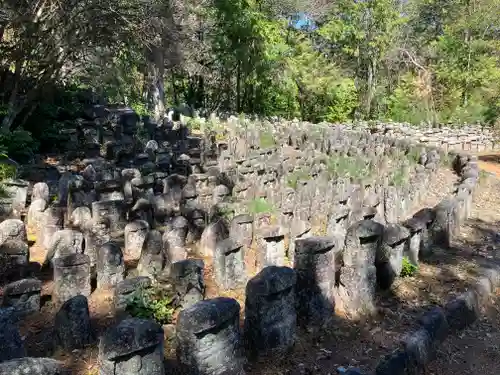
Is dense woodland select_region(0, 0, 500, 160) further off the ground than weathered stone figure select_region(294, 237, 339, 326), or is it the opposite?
dense woodland select_region(0, 0, 500, 160)

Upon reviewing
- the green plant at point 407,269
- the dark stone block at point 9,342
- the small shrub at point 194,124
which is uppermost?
the small shrub at point 194,124

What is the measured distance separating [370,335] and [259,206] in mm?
4077

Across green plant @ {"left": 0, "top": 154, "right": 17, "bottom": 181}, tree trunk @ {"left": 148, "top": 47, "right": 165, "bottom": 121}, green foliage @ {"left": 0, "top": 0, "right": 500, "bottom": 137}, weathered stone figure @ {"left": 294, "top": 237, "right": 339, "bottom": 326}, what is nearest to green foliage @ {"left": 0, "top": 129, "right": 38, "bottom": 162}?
green foliage @ {"left": 0, "top": 0, "right": 500, "bottom": 137}

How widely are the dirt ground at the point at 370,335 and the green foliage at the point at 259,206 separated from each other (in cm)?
225

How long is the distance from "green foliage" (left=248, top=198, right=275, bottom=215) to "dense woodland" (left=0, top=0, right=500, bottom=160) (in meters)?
6.23

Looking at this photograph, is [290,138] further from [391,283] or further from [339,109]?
[339,109]

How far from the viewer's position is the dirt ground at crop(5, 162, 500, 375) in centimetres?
440

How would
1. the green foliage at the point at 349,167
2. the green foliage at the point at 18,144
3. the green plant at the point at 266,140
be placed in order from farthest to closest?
the green plant at the point at 266,140
the green foliage at the point at 349,167
the green foliage at the point at 18,144

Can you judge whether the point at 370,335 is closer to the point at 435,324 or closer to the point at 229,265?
the point at 435,324

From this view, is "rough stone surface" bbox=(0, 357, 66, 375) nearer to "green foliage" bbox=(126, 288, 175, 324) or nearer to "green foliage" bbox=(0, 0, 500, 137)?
"green foliage" bbox=(126, 288, 175, 324)

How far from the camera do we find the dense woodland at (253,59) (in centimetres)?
1402

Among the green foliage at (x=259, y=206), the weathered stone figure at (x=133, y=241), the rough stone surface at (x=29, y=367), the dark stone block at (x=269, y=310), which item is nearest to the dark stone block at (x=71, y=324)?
the dark stone block at (x=269, y=310)

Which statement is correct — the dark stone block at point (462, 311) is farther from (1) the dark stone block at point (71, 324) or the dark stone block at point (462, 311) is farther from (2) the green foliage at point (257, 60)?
(2) the green foliage at point (257, 60)

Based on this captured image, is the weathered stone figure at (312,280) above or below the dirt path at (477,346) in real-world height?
above
